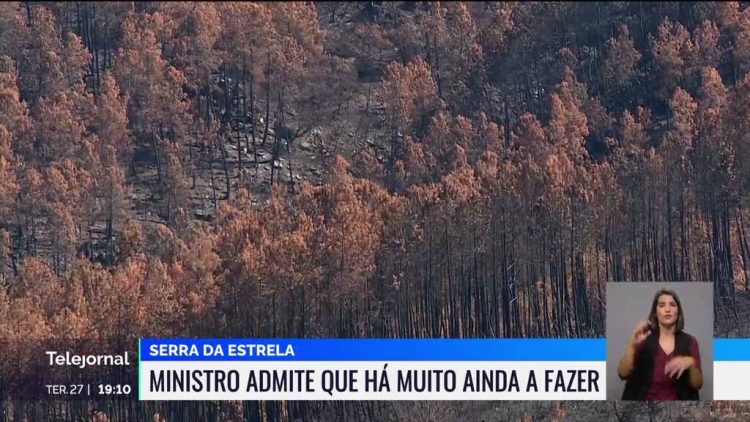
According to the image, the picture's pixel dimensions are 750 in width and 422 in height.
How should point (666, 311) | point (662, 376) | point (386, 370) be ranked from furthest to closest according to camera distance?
point (386, 370) < point (666, 311) < point (662, 376)

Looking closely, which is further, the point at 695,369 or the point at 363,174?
the point at 363,174

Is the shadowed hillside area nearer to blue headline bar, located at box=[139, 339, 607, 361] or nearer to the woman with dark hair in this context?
the woman with dark hair

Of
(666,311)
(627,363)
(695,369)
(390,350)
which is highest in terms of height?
(666,311)

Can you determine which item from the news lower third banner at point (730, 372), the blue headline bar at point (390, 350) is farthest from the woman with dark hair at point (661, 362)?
the blue headline bar at point (390, 350)

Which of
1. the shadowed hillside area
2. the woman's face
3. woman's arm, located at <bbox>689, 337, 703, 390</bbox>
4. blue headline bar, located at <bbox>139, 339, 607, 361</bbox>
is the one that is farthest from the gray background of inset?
the shadowed hillside area

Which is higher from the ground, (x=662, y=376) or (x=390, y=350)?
(x=390, y=350)

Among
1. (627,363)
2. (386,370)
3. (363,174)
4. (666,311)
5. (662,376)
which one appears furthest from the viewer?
(363,174)

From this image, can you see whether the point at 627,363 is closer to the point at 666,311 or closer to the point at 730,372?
the point at 666,311

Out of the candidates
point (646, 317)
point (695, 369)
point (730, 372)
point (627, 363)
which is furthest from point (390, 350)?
point (730, 372)
